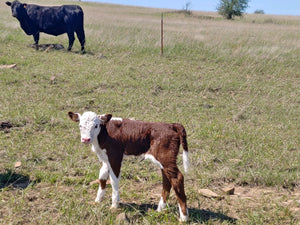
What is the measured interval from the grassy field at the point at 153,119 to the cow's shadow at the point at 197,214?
15 mm

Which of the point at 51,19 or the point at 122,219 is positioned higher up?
the point at 51,19

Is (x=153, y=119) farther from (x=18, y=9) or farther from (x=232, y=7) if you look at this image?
(x=232, y=7)

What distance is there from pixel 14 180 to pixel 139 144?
6.54 feet

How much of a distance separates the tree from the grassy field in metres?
36.3

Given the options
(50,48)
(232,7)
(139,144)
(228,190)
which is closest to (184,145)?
(139,144)

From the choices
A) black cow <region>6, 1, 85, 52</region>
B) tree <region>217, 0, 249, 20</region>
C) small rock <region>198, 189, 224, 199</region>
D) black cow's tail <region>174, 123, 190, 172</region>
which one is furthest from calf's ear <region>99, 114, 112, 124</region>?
tree <region>217, 0, 249, 20</region>

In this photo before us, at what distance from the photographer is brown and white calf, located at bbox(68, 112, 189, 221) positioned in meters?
3.47

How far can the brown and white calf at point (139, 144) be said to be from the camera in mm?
3473

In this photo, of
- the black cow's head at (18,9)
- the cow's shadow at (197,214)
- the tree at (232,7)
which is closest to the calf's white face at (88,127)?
the cow's shadow at (197,214)

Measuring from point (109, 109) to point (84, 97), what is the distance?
103 cm

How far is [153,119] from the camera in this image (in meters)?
7.16

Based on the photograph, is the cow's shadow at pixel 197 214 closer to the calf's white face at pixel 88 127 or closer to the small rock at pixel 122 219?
the small rock at pixel 122 219

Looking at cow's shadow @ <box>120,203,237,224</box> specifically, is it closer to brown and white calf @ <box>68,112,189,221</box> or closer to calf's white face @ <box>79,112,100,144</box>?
brown and white calf @ <box>68,112,189,221</box>

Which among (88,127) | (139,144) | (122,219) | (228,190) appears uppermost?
(88,127)
